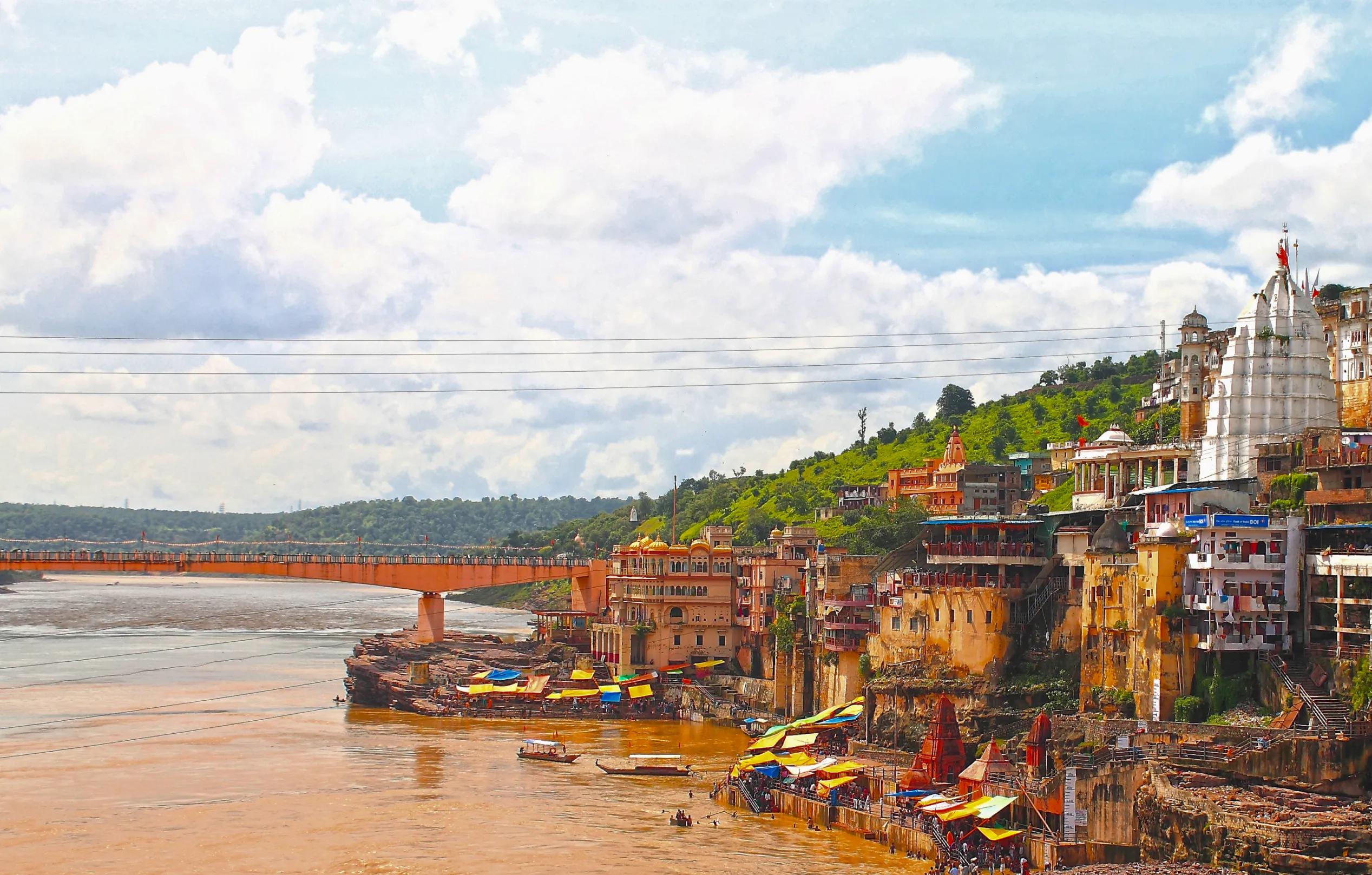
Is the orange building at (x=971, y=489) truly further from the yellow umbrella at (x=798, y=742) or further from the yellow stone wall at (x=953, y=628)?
the yellow umbrella at (x=798, y=742)

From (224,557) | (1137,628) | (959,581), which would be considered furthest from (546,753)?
(224,557)

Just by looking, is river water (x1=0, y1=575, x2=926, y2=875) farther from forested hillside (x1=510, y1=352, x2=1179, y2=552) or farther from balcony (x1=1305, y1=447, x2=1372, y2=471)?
forested hillside (x1=510, y1=352, x2=1179, y2=552)

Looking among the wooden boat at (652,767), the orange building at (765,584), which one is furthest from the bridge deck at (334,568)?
the wooden boat at (652,767)

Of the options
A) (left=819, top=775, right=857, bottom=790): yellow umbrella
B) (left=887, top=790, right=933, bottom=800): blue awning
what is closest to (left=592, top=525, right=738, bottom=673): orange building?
(left=819, top=775, right=857, bottom=790): yellow umbrella

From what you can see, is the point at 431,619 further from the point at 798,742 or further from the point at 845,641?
the point at 798,742

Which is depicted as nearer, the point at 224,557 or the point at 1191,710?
the point at 1191,710

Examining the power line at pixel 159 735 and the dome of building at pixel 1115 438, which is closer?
the power line at pixel 159 735

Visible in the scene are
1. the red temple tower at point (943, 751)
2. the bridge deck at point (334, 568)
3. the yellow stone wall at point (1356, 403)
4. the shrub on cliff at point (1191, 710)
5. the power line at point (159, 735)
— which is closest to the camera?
the shrub on cliff at point (1191, 710)
